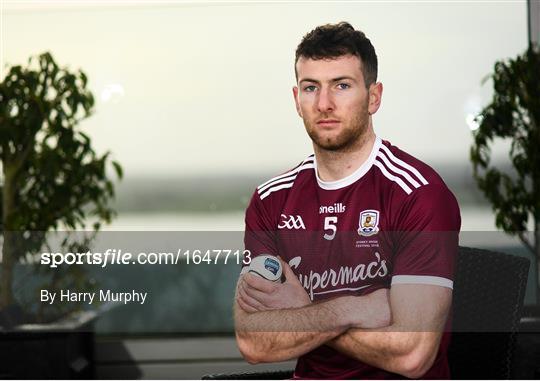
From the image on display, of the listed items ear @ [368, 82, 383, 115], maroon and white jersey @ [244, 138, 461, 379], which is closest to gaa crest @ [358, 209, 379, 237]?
maroon and white jersey @ [244, 138, 461, 379]

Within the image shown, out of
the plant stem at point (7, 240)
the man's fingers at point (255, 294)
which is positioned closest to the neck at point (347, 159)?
the man's fingers at point (255, 294)

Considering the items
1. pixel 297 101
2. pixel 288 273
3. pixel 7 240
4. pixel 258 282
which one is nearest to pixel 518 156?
pixel 297 101

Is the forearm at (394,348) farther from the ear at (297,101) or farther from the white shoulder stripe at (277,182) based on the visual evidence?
the ear at (297,101)

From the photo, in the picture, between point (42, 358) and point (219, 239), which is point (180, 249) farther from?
point (42, 358)

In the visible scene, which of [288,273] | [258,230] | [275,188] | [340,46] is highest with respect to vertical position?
[340,46]

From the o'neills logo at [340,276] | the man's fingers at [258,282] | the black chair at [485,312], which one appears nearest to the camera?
the black chair at [485,312]

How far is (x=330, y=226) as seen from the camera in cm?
279

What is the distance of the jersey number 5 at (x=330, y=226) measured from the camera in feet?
9.15

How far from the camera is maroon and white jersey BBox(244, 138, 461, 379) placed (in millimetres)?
2693

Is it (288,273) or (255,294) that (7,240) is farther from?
(288,273)

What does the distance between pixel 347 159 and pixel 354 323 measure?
21.0 inches

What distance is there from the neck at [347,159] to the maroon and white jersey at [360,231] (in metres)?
0.02

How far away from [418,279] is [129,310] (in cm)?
102

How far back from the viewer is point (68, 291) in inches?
118
